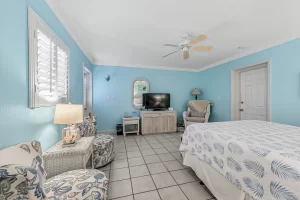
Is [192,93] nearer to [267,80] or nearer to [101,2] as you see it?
[267,80]

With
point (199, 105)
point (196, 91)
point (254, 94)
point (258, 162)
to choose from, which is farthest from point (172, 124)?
point (258, 162)

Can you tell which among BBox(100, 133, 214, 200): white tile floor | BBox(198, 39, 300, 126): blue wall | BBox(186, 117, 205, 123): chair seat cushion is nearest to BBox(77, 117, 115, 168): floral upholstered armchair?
BBox(100, 133, 214, 200): white tile floor

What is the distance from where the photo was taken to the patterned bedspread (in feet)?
2.75

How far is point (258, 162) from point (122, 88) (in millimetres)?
3904

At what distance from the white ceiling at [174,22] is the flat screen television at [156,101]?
1.71 metres

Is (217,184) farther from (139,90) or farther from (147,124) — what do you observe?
(139,90)

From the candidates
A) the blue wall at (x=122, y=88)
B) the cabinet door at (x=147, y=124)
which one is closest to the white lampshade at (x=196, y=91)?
the blue wall at (x=122, y=88)

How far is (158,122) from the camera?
4207 millimetres

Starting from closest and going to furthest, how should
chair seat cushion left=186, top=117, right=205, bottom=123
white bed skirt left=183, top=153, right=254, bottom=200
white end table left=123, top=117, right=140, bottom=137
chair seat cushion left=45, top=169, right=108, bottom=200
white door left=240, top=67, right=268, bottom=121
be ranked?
1. chair seat cushion left=45, top=169, right=108, bottom=200
2. white bed skirt left=183, top=153, right=254, bottom=200
3. white door left=240, top=67, right=268, bottom=121
4. white end table left=123, top=117, right=140, bottom=137
5. chair seat cushion left=186, top=117, right=205, bottom=123

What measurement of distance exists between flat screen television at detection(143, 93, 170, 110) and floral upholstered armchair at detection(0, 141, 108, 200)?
3.15 meters

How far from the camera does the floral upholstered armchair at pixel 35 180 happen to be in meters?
0.56

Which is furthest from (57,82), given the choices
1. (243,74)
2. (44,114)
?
(243,74)

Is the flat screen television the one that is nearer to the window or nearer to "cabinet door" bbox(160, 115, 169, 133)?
"cabinet door" bbox(160, 115, 169, 133)

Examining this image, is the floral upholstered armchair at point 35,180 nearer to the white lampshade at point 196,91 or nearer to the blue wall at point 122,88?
the blue wall at point 122,88
